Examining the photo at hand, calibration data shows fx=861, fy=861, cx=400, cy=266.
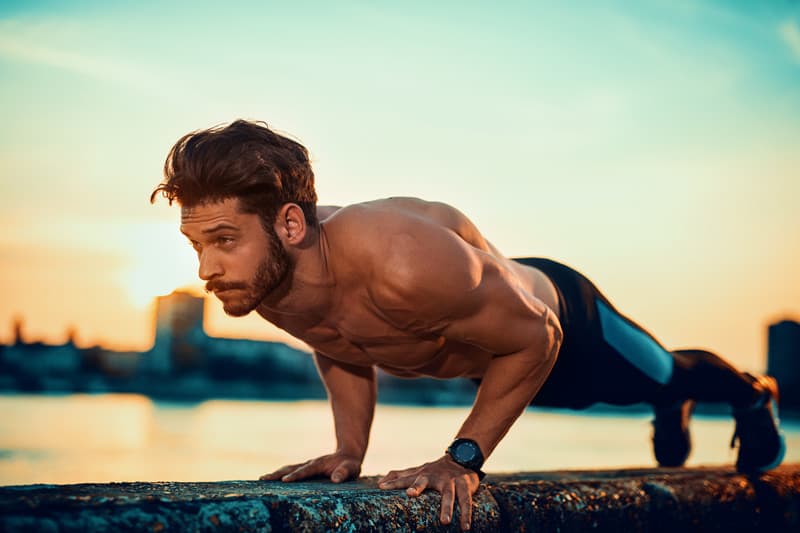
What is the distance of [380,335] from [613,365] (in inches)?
39.3

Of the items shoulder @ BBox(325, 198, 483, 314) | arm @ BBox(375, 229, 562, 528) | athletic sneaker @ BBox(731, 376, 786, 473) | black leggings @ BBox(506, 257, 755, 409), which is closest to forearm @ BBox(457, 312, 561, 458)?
arm @ BBox(375, 229, 562, 528)

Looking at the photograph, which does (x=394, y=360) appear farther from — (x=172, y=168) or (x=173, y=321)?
(x=173, y=321)

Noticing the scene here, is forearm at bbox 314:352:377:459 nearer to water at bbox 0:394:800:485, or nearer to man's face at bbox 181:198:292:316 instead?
man's face at bbox 181:198:292:316

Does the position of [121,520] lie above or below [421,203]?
below

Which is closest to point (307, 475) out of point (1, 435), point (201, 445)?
point (201, 445)

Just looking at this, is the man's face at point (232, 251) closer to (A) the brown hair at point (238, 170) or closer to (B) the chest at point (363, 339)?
(A) the brown hair at point (238, 170)

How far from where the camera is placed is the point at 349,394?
100.0 inches

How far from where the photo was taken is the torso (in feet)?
6.97

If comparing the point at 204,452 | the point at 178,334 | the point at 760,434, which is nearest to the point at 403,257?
the point at 760,434

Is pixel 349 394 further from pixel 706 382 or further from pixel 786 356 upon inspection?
pixel 786 356

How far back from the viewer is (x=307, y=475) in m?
2.18

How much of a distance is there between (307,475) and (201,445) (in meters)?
5.38

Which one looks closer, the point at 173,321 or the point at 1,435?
the point at 1,435

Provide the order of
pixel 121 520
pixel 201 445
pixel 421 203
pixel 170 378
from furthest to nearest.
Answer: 1. pixel 170 378
2. pixel 201 445
3. pixel 421 203
4. pixel 121 520
